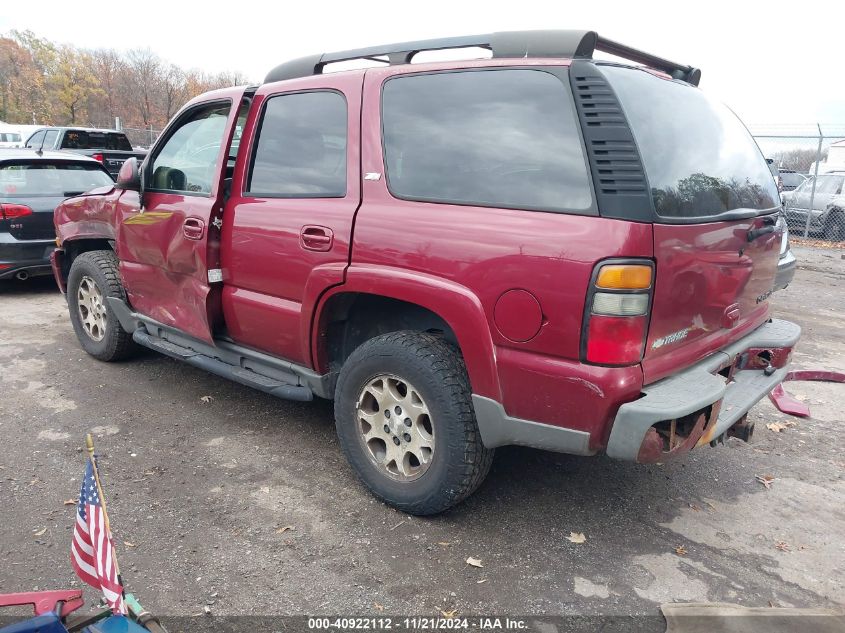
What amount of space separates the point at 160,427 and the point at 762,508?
11.3ft

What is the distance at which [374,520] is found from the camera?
9.90ft

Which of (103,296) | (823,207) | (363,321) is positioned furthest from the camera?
(823,207)

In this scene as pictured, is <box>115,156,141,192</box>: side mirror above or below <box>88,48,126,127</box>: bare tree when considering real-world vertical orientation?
below

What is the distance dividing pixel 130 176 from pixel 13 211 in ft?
11.7

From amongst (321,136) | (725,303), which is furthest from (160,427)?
(725,303)

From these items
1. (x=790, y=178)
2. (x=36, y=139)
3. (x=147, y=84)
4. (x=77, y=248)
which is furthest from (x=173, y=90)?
(x=77, y=248)

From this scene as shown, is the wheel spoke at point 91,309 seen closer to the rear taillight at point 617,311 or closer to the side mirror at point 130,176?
the side mirror at point 130,176

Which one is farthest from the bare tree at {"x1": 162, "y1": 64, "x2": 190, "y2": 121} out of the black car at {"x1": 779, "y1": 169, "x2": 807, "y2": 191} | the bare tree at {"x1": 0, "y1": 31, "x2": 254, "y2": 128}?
the black car at {"x1": 779, "y1": 169, "x2": 807, "y2": 191}

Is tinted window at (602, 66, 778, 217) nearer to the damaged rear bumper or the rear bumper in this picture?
the damaged rear bumper

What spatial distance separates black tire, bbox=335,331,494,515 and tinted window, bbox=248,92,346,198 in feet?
2.79

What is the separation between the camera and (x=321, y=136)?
3.37 m

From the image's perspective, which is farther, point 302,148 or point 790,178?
point 790,178

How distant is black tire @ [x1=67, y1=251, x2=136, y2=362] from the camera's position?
4758mm

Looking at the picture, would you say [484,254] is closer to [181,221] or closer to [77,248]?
[181,221]
